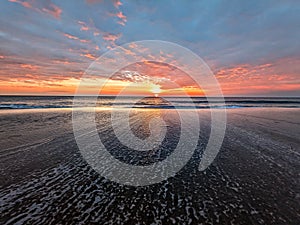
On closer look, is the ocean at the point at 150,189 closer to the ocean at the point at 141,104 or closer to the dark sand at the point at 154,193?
the dark sand at the point at 154,193

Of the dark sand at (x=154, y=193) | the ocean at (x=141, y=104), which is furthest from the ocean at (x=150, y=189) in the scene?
the ocean at (x=141, y=104)

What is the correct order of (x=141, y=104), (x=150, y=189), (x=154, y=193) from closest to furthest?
(x=154, y=193) < (x=150, y=189) < (x=141, y=104)

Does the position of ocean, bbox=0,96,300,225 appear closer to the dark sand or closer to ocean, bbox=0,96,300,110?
the dark sand

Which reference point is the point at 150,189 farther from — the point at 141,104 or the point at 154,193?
the point at 141,104

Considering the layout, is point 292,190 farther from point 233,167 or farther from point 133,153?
point 133,153

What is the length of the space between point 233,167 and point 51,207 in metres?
8.56

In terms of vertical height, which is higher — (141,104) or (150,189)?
(150,189)

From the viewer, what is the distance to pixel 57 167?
885 cm

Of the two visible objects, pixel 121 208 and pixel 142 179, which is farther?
pixel 142 179

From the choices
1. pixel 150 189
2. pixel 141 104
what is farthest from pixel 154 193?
pixel 141 104

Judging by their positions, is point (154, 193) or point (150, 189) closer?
point (154, 193)

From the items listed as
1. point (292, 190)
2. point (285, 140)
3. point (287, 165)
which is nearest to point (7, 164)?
point (292, 190)

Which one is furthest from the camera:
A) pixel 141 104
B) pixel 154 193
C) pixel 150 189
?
pixel 141 104

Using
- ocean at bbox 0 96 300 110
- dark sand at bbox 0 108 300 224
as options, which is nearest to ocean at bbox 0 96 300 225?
dark sand at bbox 0 108 300 224
